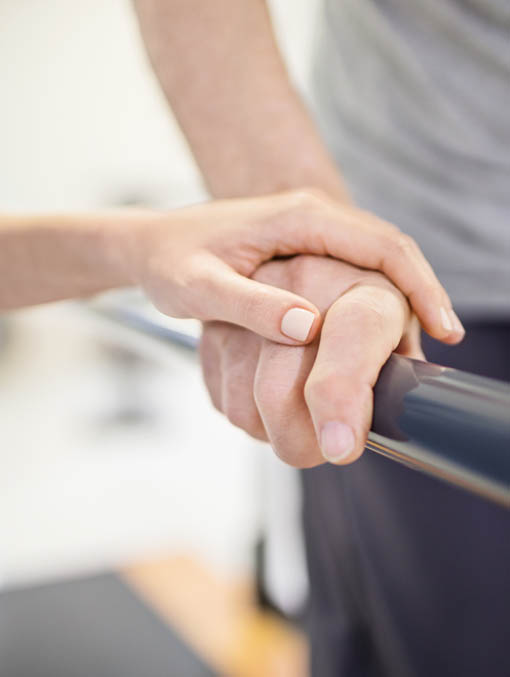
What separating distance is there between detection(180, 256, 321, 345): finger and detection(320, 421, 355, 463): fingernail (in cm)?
8

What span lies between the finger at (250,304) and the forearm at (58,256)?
11cm

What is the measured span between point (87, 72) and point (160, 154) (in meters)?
0.38

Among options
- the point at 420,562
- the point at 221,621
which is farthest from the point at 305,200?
the point at 221,621

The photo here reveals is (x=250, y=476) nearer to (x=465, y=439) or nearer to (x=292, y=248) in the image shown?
(x=292, y=248)

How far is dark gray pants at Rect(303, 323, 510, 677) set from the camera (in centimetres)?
75

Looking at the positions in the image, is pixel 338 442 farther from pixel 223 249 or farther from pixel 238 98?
pixel 238 98

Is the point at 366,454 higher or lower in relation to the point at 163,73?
lower

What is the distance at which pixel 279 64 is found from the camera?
24.7 inches

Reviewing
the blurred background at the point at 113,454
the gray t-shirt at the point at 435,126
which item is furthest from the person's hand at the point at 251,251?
the blurred background at the point at 113,454

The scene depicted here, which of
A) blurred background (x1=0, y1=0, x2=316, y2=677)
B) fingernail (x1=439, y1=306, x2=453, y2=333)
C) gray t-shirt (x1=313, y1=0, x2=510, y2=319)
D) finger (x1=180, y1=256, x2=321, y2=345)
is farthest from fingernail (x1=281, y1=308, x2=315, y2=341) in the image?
blurred background (x1=0, y1=0, x2=316, y2=677)

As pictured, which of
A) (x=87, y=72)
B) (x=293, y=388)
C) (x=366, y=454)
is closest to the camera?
(x=293, y=388)

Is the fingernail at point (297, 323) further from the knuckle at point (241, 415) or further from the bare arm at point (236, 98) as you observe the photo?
the bare arm at point (236, 98)

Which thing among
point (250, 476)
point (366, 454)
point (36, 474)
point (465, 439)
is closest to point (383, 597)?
point (366, 454)

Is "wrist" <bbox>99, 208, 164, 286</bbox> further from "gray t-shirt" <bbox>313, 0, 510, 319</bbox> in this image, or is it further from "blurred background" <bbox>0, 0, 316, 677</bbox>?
"blurred background" <bbox>0, 0, 316, 677</bbox>
